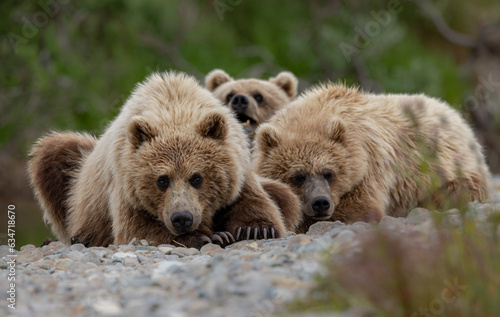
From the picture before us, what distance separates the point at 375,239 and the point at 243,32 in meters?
15.6

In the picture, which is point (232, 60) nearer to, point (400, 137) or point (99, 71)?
point (99, 71)

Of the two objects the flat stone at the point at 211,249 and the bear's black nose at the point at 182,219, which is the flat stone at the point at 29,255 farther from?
the flat stone at the point at 211,249

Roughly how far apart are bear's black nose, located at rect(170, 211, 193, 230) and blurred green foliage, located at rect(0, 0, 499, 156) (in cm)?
970

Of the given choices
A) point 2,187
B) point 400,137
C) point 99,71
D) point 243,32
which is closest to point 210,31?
point 243,32

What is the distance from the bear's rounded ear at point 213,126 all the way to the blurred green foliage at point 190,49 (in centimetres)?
937

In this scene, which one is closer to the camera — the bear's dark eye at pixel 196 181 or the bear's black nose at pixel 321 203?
the bear's dark eye at pixel 196 181

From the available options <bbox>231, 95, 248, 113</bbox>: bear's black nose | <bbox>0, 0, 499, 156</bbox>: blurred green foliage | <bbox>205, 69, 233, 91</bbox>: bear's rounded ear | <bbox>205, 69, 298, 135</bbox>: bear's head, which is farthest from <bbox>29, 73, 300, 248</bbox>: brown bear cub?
<bbox>0, 0, 499, 156</bbox>: blurred green foliage

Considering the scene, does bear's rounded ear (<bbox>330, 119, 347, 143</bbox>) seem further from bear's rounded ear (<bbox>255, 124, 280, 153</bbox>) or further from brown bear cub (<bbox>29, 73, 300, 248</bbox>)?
brown bear cub (<bbox>29, 73, 300, 248</bbox>)

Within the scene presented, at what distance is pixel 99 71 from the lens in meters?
16.0

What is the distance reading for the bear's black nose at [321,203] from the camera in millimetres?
6266

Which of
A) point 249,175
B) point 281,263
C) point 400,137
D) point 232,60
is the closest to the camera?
point 281,263

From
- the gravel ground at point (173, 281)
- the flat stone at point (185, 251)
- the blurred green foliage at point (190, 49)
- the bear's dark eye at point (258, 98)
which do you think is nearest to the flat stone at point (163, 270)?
the gravel ground at point (173, 281)

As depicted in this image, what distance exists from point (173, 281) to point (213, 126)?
214 cm

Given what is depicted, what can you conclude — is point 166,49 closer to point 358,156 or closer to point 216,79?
point 216,79
